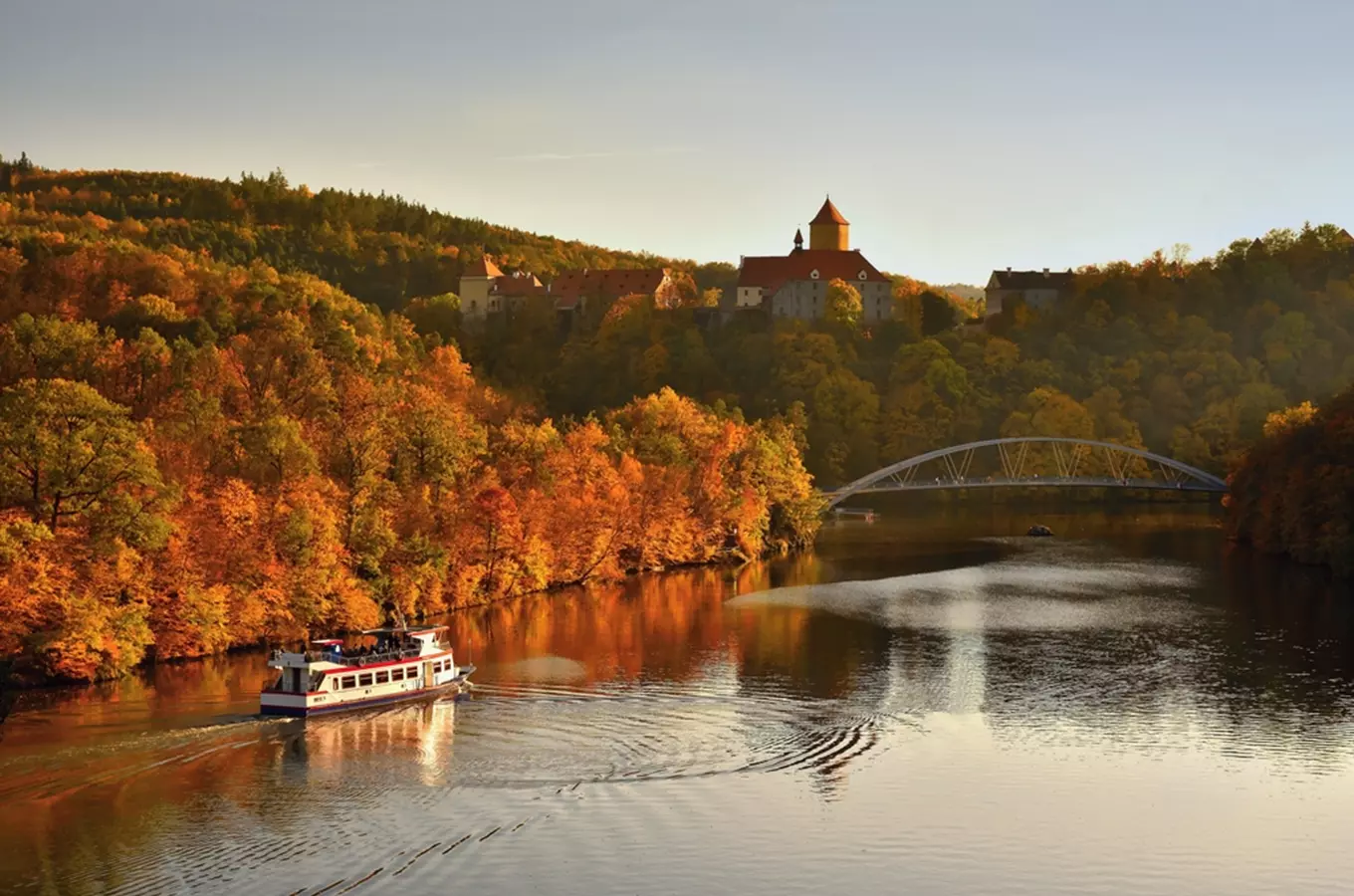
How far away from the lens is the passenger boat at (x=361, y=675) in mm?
34594

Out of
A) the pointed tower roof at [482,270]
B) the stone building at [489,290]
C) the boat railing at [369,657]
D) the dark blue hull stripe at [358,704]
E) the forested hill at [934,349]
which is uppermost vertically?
the pointed tower roof at [482,270]

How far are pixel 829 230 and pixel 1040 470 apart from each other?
134ft

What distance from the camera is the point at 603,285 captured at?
5566 inches

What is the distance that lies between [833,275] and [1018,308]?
1538 centimetres

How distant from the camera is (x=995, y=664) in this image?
4322 centimetres

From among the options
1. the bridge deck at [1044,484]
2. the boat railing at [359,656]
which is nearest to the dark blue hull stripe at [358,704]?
the boat railing at [359,656]

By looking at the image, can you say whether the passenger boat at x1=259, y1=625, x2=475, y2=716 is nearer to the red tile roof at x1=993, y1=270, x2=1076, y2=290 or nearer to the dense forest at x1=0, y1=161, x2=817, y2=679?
the dense forest at x1=0, y1=161, x2=817, y2=679

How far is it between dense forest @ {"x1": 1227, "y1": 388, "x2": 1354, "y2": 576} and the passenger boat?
36.6m

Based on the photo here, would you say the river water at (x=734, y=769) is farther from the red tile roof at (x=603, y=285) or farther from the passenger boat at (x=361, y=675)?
the red tile roof at (x=603, y=285)

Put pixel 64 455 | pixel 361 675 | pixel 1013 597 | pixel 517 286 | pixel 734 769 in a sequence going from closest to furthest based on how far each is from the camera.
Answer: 1. pixel 734 769
2. pixel 361 675
3. pixel 64 455
4. pixel 1013 597
5. pixel 517 286

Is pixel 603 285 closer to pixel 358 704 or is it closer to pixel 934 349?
pixel 934 349

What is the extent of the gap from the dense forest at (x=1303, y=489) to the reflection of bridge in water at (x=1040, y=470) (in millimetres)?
16845

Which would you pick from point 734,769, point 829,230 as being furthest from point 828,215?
point 734,769

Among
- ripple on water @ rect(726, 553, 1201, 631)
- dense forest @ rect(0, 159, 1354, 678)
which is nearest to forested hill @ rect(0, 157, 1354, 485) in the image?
dense forest @ rect(0, 159, 1354, 678)
